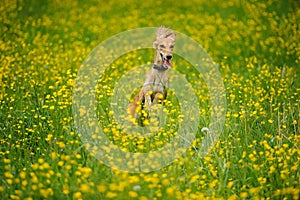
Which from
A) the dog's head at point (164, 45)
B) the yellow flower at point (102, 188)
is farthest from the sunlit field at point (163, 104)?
the dog's head at point (164, 45)

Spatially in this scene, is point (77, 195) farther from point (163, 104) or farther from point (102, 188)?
point (163, 104)

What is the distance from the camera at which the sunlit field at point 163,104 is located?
3973 millimetres

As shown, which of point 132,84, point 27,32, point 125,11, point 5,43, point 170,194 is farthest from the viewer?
point 125,11

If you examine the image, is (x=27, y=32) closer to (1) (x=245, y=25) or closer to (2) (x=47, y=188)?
(1) (x=245, y=25)

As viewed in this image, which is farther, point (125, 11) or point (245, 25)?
point (125, 11)

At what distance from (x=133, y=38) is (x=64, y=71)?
2.56 m

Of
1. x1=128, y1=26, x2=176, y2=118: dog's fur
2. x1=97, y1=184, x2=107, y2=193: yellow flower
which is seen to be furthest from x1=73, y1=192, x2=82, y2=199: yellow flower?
x1=128, y1=26, x2=176, y2=118: dog's fur

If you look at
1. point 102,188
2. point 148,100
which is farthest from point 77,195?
point 148,100

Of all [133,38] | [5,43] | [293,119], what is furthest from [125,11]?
[293,119]

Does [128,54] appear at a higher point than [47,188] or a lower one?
higher

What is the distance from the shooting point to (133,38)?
8875 mm

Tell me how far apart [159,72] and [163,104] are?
0.52 meters

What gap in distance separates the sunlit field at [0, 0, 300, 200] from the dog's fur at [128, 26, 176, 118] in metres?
0.21

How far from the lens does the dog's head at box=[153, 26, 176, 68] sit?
5039 millimetres
